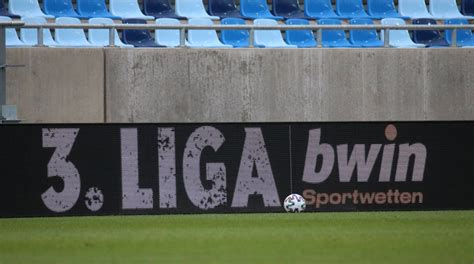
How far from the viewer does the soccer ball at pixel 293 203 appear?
17.6 m

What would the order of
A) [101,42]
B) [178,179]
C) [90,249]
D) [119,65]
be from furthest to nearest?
[101,42] < [119,65] < [178,179] < [90,249]

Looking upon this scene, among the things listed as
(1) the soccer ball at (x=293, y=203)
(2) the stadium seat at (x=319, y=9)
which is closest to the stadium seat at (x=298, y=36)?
(2) the stadium seat at (x=319, y=9)

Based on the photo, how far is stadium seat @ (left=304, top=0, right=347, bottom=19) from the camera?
2397 centimetres

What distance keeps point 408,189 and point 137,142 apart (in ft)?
13.5

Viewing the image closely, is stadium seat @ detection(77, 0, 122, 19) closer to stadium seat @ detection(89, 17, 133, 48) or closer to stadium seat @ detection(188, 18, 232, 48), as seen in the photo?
stadium seat @ detection(89, 17, 133, 48)

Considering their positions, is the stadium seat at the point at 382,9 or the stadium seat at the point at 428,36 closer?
the stadium seat at the point at 428,36

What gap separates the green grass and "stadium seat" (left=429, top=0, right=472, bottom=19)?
323 inches

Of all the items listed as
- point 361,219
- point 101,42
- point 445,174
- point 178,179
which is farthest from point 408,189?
point 101,42

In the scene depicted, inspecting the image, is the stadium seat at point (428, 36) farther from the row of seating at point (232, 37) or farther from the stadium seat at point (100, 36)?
the stadium seat at point (100, 36)

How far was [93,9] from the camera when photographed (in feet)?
74.3

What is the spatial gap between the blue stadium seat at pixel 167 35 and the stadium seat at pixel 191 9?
66cm

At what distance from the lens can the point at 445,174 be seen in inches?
715

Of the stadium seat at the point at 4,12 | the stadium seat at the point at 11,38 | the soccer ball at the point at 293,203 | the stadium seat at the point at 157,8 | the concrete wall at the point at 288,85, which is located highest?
the stadium seat at the point at 157,8

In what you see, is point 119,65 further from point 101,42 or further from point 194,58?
point 101,42
